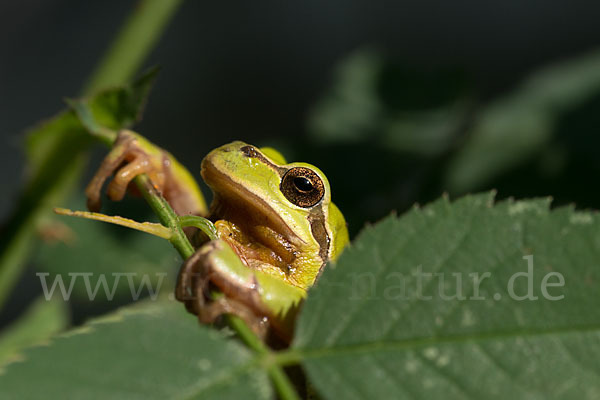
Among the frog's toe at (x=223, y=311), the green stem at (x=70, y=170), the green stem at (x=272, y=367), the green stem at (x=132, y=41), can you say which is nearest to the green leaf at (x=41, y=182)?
the green stem at (x=70, y=170)

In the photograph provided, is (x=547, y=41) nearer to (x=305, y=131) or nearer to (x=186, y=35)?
(x=186, y=35)

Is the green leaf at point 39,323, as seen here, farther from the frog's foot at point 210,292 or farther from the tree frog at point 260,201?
the frog's foot at point 210,292

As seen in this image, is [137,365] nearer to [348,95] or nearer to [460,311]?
[460,311]

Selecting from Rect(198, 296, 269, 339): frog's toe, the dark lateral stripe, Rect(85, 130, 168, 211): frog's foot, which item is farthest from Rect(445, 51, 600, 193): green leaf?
Rect(198, 296, 269, 339): frog's toe

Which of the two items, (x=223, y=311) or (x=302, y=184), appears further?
(x=302, y=184)

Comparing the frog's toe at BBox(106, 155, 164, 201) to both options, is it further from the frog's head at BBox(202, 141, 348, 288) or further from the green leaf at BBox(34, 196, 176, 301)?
the green leaf at BBox(34, 196, 176, 301)

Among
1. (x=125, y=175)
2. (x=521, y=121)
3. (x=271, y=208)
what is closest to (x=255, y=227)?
(x=271, y=208)

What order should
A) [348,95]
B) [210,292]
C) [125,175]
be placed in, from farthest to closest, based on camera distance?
[348,95] → [125,175] → [210,292]
